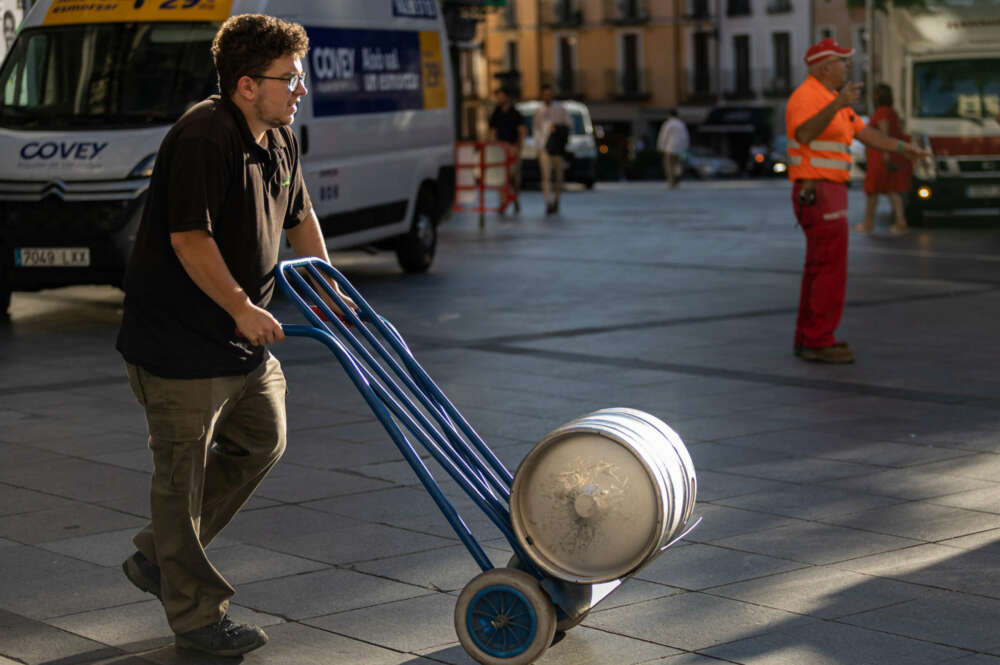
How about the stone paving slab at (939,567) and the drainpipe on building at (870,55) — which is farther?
the drainpipe on building at (870,55)

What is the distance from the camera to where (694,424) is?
802 centimetres

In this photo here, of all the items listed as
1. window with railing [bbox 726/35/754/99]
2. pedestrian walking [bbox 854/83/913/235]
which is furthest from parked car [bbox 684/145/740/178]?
pedestrian walking [bbox 854/83/913/235]

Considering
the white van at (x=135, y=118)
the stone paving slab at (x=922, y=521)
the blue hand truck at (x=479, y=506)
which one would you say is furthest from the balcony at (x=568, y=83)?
the blue hand truck at (x=479, y=506)

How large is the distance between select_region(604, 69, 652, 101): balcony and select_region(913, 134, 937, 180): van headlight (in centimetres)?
5297

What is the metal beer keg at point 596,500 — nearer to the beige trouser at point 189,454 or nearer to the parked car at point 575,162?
the beige trouser at point 189,454

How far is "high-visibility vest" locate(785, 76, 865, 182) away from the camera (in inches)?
385

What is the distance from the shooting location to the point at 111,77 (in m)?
12.8

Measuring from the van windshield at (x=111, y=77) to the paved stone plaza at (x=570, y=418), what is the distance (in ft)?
5.10

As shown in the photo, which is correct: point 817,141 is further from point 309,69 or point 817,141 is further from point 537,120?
point 537,120

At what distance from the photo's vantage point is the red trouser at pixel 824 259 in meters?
9.83

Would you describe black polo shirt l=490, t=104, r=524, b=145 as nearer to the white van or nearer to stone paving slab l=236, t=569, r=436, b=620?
the white van

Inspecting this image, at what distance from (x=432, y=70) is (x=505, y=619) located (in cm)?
1219

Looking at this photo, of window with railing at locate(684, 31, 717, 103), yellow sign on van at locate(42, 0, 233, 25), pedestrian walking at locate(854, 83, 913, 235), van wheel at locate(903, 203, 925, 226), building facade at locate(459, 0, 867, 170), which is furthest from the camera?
window with railing at locate(684, 31, 717, 103)

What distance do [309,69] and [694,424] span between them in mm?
6541
